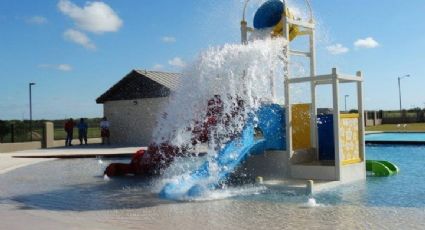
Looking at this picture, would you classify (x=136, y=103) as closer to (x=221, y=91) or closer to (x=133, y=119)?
(x=133, y=119)

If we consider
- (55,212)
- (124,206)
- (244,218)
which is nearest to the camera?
(244,218)

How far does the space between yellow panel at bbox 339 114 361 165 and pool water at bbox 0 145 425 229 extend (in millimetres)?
635

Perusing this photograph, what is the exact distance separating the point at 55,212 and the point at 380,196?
18.7 ft

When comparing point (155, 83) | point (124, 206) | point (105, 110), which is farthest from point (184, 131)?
point (105, 110)

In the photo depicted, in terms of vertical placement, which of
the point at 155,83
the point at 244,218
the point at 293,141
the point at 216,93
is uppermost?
the point at 155,83

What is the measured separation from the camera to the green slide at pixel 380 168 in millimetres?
12586

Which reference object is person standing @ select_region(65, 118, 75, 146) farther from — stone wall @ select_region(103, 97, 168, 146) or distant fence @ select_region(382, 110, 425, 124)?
distant fence @ select_region(382, 110, 425, 124)

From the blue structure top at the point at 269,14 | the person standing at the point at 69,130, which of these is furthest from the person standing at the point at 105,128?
the blue structure top at the point at 269,14

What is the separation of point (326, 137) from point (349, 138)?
571 millimetres

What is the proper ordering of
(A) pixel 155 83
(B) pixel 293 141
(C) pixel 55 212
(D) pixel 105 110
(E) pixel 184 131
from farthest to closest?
(D) pixel 105 110 → (A) pixel 155 83 → (B) pixel 293 141 → (E) pixel 184 131 → (C) pixel 55 212

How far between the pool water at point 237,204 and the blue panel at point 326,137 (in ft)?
3.53

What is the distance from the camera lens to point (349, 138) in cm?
1174

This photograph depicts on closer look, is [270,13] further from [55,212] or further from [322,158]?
[55,212]

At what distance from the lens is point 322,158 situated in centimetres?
1217
